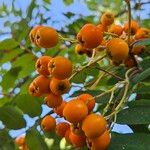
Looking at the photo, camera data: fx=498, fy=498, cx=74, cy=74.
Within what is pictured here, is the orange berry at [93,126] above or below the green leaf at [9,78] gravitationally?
above

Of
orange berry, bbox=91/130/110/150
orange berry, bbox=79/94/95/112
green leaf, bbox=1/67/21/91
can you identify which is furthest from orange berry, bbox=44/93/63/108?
A: green leaf, bbox=1/67/21/91

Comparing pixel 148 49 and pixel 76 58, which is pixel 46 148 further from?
pixel 76 58

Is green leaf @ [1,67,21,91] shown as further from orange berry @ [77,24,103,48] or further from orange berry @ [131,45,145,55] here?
orange berry @ [77,24,103,48]

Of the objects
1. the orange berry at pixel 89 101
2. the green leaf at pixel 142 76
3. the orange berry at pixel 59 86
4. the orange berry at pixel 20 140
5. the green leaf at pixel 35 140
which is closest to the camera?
the orange berry at pixel 89 101

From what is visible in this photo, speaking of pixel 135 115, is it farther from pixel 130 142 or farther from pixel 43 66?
pixel 43 66

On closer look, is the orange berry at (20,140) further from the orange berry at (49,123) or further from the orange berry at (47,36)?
the orange berry at (47,36)

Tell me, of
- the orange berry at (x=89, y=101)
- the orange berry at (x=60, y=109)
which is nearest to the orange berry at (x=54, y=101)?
the orange berry at (x=60, y=109)

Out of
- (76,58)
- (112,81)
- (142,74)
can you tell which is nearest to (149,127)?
(142,74)

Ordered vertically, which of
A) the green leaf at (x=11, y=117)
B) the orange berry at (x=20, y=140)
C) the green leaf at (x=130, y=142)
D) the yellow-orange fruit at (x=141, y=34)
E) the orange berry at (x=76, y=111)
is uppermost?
the orange berry at (x=76, y=111)
